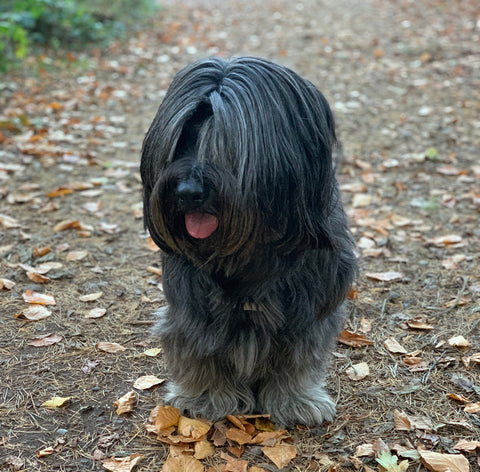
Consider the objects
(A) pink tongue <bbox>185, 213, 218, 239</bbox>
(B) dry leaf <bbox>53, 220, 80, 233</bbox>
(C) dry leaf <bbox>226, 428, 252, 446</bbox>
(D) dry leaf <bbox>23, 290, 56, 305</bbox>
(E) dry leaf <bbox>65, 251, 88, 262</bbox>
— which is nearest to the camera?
(A) pink tongue <bbox>185, 213, 218, 239</bbox>

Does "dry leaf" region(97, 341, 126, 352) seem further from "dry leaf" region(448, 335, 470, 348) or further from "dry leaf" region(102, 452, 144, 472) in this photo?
"dry leaf" region(448, 335, 470, 348)

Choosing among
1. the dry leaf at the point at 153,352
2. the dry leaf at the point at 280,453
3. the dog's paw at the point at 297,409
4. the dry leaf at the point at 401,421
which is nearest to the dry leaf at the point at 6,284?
the dry leaf at the point at 153,352

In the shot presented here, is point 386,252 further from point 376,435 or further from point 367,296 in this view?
point 376,435

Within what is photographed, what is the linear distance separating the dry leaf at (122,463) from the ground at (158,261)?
3 cm

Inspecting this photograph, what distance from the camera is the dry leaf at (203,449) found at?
2.56 m

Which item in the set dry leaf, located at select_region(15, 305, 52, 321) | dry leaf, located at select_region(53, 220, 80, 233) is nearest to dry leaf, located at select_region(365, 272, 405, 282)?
dry leaf, located at select_region(15, 305, 52, 321)

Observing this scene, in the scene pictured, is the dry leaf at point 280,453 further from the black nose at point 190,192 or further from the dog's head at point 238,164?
the black nose at point 190,192

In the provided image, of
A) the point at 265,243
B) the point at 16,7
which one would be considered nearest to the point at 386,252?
the point at 265,243

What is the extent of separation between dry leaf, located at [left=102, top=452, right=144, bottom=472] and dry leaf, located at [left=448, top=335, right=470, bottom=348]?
181 centimetres

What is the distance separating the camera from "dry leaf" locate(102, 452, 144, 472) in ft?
8.07

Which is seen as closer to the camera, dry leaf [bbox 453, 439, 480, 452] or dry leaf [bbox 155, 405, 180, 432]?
dry leaf [bbox 453, 439, 480, 452]

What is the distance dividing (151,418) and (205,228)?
1.09 metres

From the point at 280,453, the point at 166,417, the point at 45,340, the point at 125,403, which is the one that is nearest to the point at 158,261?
the point at 45,340

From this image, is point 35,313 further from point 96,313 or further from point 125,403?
point 125,403
